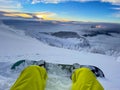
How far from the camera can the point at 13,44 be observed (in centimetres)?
246

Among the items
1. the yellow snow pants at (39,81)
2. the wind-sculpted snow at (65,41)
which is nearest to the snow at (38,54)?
the wind-sculpted snow at (65,41)

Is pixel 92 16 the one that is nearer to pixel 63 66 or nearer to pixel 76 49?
A: pixel 76 49

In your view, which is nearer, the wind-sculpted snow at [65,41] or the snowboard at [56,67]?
the snowboard at [56,67]

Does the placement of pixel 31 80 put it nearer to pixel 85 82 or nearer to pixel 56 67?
pixel 85 82

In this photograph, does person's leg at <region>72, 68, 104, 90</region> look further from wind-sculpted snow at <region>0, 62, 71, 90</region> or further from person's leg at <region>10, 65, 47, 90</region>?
person's leg at <region>10, 65, 47, 90</region>

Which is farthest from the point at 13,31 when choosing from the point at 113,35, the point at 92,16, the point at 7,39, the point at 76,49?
the point at 113,35

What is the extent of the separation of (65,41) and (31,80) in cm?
79

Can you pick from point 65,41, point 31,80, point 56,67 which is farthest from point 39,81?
point 65,41

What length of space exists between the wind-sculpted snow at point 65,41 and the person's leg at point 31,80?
51 cm

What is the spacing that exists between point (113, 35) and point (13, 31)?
1.03 meters

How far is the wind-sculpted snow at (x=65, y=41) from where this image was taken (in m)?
2.49

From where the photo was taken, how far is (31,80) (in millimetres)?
1831

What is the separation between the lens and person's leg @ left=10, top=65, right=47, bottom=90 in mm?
1756

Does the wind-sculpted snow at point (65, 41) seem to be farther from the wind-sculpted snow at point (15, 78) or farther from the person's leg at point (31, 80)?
the person's leg at point (31, 80)
